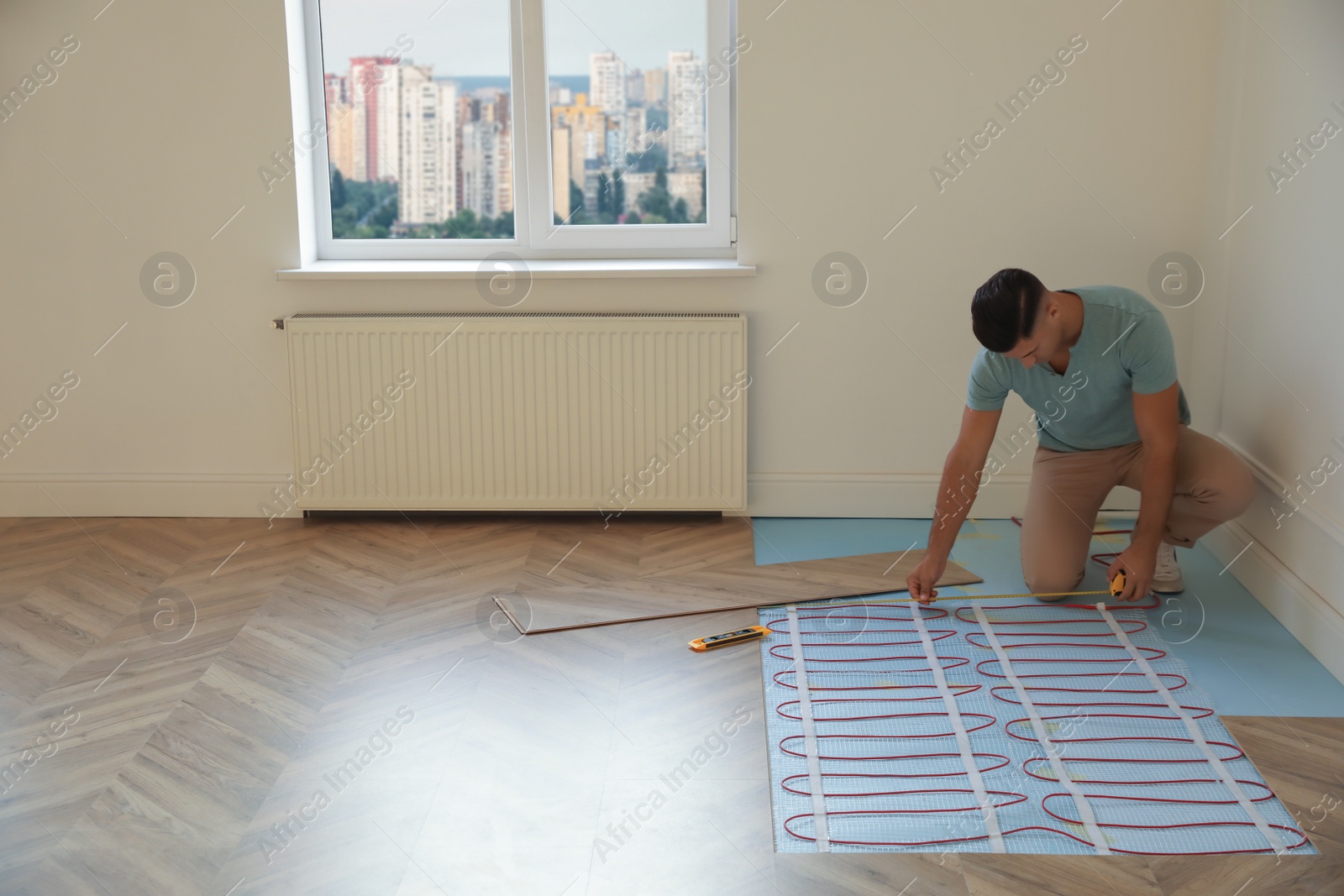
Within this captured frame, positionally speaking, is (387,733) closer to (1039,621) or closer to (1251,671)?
(1039,621)

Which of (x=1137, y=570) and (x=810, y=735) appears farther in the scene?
(x=1137, y=570)

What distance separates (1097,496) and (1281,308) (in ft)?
2.17

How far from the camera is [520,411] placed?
354cm

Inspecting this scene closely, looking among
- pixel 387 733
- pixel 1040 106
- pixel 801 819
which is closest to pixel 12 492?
pixel 387 733

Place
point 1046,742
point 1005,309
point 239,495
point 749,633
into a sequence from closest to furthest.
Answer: point 1046,742 → point 1005,309 → point 749,633 → point 239,495

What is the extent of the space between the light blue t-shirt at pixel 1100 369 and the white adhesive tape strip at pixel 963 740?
57 cm

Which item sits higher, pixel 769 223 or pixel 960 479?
pixel 769 223

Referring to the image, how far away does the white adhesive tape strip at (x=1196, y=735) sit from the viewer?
191 cm

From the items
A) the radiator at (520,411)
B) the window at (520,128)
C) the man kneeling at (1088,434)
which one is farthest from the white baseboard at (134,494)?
the man kneeling at (1088,434)

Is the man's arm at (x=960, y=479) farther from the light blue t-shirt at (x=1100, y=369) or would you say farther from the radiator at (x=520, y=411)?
the radiator at (x=520, y=411)

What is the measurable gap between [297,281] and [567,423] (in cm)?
→ 98

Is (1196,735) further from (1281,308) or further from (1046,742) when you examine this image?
(1281,308)

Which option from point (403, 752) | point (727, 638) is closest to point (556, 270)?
point (727, 638)

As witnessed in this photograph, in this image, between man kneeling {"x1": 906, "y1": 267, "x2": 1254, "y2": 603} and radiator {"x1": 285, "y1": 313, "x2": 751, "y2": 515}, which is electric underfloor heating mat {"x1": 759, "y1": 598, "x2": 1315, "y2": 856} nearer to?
man kneeling {"x1": 906, "y1": 267, "x2": 1254, "y2": 603}
